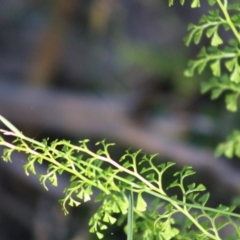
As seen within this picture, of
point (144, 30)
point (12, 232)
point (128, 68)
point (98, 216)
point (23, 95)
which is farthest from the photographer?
point (144, 30)

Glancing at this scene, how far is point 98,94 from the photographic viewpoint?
2252 millimetres

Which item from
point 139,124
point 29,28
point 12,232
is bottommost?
point 12,232

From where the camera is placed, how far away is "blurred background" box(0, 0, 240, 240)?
75.2 inches

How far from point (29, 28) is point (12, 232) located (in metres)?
0.90

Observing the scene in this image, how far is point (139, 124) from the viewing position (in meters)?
2.08

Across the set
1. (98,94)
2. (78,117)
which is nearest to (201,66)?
(78,117)

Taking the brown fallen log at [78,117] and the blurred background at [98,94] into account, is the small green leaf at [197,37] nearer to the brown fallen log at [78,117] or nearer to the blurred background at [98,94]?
the blurred background at [98,94]

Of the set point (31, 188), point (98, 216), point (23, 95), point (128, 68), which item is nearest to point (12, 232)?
point (31, 188)

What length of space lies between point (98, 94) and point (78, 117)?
20 centimetres

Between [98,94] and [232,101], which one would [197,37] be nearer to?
[232,101]

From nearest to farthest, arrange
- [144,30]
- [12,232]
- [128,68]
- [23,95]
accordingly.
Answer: [12,232]
[23,95]
[128,68]
[144,30]

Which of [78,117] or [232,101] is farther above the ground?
[232,101]

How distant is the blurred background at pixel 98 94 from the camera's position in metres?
1.91

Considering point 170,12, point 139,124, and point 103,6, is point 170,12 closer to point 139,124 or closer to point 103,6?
point 103,6
